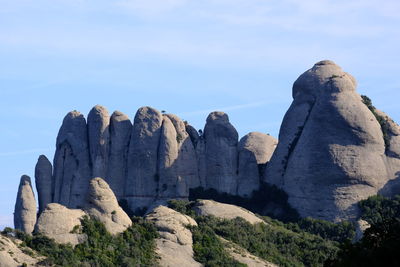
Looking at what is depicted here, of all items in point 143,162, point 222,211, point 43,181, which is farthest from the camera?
point 43,181

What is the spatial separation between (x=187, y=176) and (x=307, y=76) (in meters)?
13.6

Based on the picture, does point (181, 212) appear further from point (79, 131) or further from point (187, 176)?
point (79, 131)

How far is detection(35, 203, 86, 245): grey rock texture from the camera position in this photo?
89562mm

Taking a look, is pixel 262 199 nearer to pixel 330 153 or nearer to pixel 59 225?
pixel 330 153

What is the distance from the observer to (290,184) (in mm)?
118938

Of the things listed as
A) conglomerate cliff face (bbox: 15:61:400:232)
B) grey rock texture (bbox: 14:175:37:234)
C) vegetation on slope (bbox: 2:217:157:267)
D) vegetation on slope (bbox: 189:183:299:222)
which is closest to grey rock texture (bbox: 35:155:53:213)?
conglomerate cliff face (bbox: 15:61:400:232)

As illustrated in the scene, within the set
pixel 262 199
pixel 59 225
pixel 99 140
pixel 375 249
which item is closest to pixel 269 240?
pixel 262 199

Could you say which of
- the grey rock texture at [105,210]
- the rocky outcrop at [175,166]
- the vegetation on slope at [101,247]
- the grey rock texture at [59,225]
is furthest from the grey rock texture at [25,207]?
the grey rock texture at [59,225]

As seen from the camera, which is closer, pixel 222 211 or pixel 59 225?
pixel 59 225

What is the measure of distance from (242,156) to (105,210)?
3068 centimetres

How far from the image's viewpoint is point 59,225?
90250 mm

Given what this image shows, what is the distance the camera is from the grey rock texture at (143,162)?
402ft

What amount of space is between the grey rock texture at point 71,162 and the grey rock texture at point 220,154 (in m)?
11.2

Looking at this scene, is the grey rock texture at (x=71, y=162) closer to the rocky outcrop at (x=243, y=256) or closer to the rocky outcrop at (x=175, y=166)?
the rocky outcrop at (x=175, y=166)
